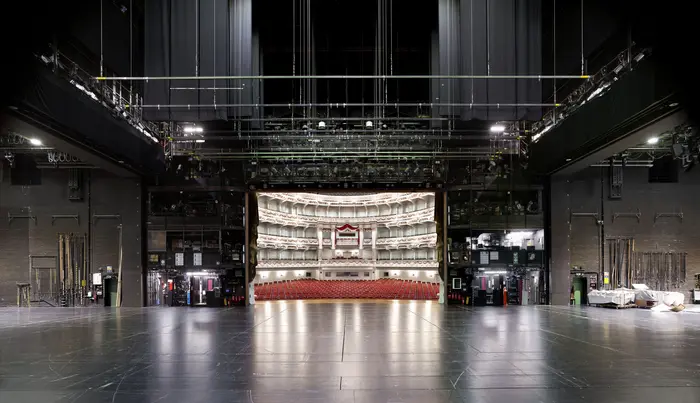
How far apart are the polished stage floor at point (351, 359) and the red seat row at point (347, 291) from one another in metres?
18.1

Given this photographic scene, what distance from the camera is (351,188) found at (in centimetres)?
2378

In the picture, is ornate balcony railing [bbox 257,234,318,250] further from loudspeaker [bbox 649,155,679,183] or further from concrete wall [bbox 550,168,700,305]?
loudspeaker [bbox 649,155,679,183]

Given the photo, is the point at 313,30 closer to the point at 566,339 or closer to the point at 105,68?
the point at 105,68

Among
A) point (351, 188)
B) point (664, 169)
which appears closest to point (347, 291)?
point (351, 188)

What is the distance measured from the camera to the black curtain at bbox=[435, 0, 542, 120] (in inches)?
597

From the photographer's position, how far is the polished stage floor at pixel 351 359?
784 centimetres

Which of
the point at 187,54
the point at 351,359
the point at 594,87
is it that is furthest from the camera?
the point at 594,87

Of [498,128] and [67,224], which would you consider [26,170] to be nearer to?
[67,224]

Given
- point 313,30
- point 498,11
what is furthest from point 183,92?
point 498,11

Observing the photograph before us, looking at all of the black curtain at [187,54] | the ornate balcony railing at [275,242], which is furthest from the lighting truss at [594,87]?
the ornate balcony railing at [275,242]

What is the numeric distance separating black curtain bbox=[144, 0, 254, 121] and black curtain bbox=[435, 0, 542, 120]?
6468 mm

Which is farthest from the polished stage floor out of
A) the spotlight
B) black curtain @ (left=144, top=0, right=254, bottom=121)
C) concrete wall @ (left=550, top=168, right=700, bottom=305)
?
the spotlight

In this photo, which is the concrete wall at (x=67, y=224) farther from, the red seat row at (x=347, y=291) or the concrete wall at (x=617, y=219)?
the concrete wall at (x=617, y=219)

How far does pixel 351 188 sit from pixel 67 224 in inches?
487
